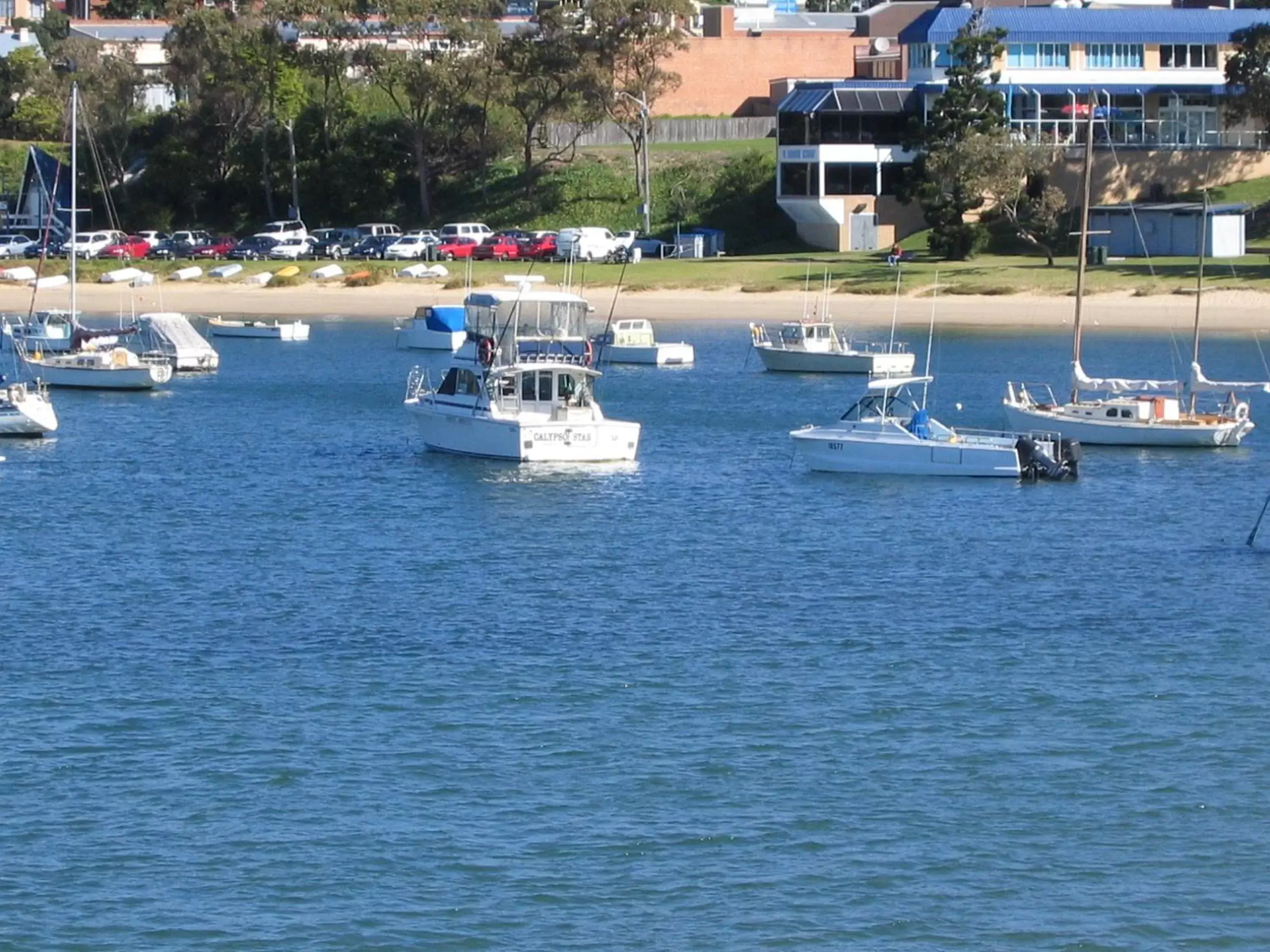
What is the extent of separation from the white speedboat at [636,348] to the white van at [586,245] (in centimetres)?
2165

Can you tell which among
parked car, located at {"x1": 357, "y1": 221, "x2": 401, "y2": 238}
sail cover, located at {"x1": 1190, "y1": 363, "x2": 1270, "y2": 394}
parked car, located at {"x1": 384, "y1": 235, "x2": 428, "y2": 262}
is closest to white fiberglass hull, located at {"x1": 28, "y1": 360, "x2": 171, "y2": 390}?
sail cover, located at {"x1": 1190, "y1": 363, "x2": 1270, "y2": 394}

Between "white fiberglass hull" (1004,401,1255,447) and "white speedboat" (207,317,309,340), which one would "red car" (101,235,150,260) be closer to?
"white speedboat" (207,317,309,340)

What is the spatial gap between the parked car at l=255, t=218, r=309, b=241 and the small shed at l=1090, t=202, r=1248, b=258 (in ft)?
132

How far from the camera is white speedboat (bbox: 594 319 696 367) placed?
80125 millimetres

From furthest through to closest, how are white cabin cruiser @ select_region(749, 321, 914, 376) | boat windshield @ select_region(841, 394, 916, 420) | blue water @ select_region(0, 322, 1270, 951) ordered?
white cabin cruiser @ select_region(749, 321, 914, 376), boat windshield @ select_region(841, 394, 916, 420), blue water @ select_region(0, 322, 1270, 951)

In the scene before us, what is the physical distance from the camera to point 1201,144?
106 meters

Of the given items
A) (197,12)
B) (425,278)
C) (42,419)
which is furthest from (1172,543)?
(197,12)

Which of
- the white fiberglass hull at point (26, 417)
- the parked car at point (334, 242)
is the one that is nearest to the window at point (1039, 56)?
the parked car at point (334, 242)

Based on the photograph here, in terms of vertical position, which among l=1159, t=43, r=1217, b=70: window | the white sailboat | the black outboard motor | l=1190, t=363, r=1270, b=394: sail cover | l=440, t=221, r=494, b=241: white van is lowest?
the black outboard motor

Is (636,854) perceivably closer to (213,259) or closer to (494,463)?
(494,463)

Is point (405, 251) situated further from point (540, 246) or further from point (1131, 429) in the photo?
point (1131, 429)

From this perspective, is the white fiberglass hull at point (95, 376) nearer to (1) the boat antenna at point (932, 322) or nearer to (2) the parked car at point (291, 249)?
(1) the boat antenna at point (932, 322)

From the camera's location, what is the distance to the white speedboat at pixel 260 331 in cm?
8975

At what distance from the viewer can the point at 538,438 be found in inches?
2061
